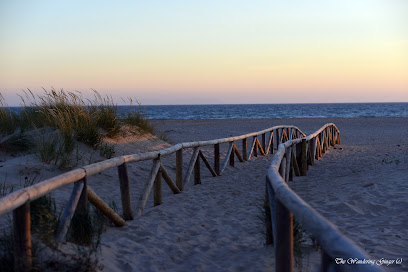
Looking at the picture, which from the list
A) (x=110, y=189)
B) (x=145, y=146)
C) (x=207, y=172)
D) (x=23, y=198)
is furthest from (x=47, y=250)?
(x=145, y=146)

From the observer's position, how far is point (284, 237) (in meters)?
2.64

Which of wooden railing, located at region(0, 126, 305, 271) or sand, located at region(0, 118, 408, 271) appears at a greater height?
wooden railing, located at region(0, 126, 305, 271)

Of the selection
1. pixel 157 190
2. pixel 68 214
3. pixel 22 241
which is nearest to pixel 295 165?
pixel 157 190

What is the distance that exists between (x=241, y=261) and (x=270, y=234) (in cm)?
46

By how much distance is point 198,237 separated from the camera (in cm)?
483

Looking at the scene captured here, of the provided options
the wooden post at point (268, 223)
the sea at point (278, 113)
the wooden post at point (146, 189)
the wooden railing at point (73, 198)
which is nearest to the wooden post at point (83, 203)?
the wooden railing at point (73, 198)

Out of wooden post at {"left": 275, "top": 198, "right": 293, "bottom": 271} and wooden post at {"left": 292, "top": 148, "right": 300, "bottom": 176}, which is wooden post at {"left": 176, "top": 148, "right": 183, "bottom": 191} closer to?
wooden post at {"left": 292, "top": 148, "right": 300, "bottom": 176}

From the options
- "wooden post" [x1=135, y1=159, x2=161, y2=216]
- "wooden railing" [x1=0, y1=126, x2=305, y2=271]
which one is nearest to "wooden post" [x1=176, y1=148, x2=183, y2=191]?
"wooden railing" [x1=0, y1=126, x2=305, y2=271]

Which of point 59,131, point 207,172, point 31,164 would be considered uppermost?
point 59,131

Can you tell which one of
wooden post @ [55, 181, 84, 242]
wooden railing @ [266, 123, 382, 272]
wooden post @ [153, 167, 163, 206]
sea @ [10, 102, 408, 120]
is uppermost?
wooden railing @ [266, 123, 382, 272]

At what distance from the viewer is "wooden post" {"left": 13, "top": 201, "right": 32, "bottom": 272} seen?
275cm

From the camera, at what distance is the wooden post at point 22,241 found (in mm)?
Result: 2752

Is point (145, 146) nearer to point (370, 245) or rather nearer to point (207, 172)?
point (207, 172)

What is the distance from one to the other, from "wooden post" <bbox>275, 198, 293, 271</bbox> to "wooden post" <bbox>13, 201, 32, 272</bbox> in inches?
68.4
